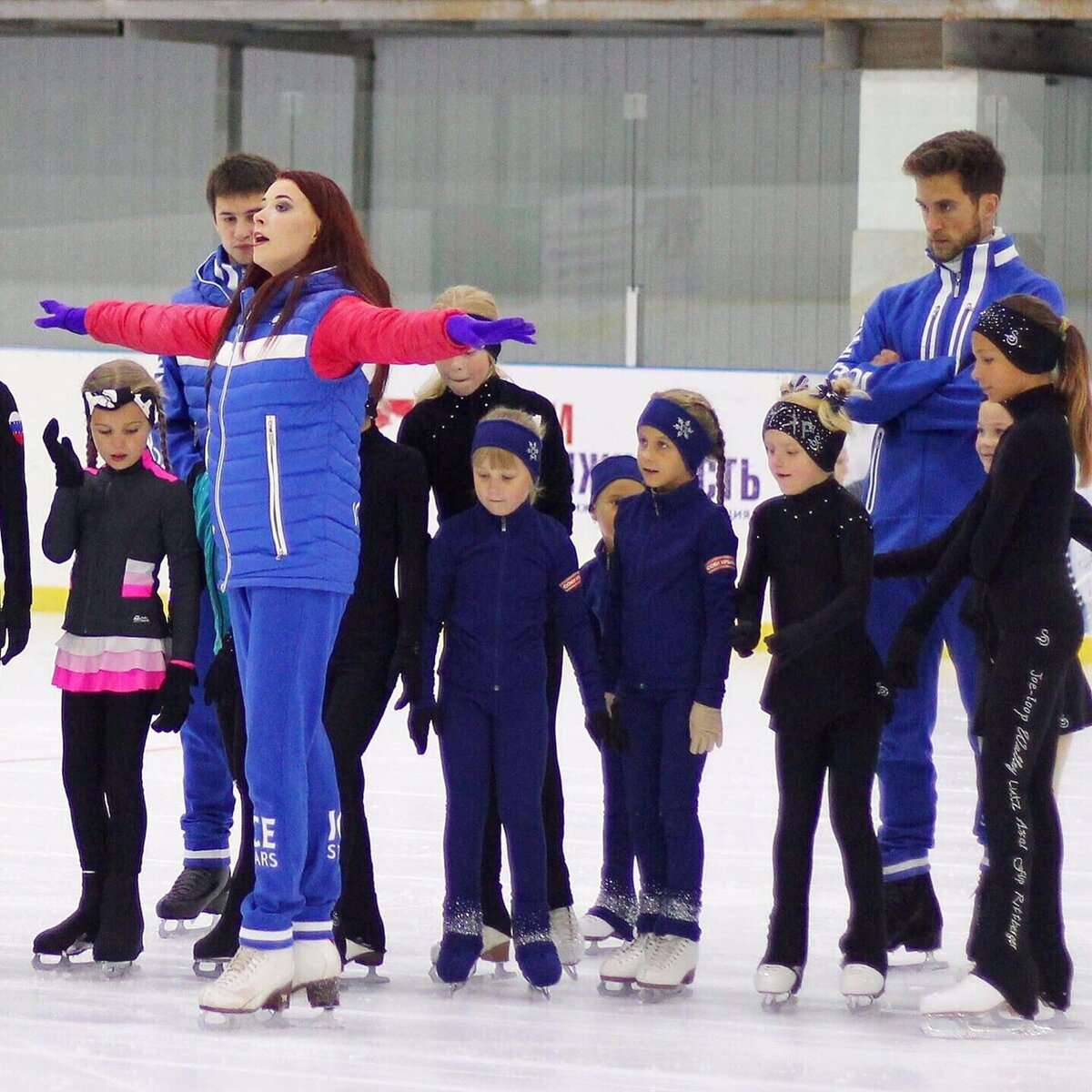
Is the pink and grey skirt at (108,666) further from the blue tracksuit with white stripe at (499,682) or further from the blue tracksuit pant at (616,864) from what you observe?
the blue tracksuit pant at (616,864)

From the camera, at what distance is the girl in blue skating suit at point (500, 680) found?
12.9 feet

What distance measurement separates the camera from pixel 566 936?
417 cm

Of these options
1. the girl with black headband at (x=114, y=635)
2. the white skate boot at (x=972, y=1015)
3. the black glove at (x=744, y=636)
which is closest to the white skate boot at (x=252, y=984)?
the girl with black headband at (x=114, y=635)

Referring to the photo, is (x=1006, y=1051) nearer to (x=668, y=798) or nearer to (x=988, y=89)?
(x=668, y=798)

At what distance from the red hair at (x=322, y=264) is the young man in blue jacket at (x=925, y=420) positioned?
100 centimetres

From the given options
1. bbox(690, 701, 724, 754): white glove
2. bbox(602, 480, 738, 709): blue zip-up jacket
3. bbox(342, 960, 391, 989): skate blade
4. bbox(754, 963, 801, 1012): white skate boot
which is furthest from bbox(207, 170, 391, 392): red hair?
bbox(754, 963, 801, 1012): white skate boot

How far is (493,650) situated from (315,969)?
2.22 ft

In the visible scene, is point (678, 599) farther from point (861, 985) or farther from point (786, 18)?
point (786, 18)

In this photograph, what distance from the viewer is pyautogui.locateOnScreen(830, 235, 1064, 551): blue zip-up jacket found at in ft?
13.4

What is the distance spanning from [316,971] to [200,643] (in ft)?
2.96

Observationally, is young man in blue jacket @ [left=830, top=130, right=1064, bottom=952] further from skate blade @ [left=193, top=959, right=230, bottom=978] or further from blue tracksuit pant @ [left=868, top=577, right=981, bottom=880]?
skate blade @ [left=193, top=959, right=230, bottom=978]

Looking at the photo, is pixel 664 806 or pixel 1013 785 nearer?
pixel 1013 785

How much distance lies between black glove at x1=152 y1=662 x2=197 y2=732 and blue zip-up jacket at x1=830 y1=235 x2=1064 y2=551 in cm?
139

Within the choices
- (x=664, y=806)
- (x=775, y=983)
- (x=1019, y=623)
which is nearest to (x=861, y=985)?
(x=775, y=983)
